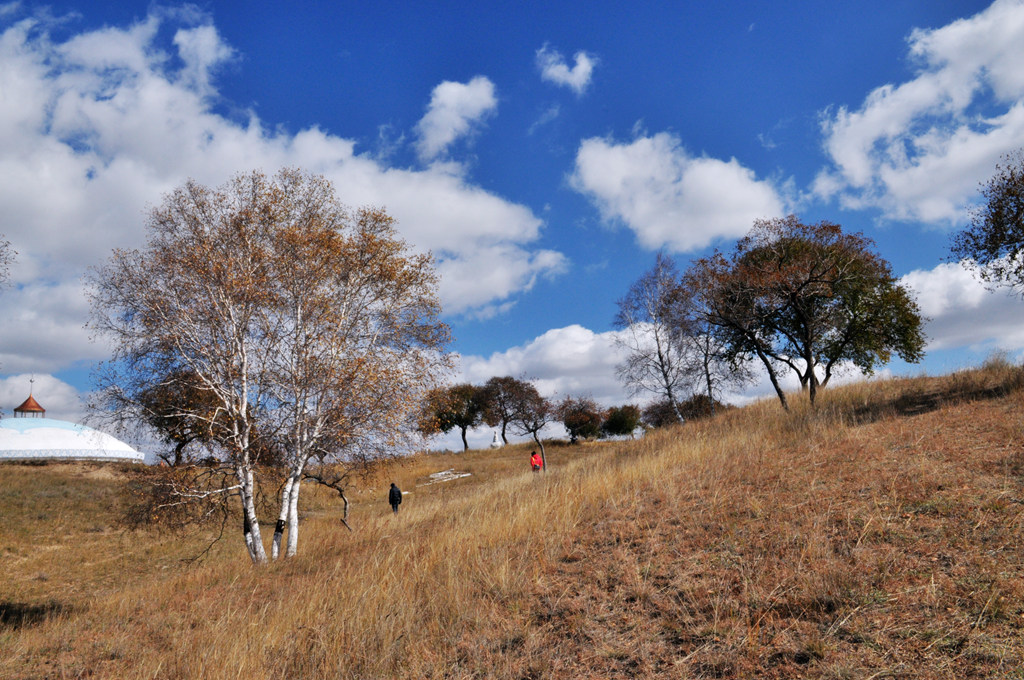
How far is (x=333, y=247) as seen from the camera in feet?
51.3

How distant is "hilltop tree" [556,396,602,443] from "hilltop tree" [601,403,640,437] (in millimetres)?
2991

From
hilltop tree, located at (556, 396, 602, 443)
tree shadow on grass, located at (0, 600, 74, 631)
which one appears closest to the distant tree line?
hilltop tree, located at (556, 396, 602, 443)

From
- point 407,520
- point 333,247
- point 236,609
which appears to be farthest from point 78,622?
point 333,247

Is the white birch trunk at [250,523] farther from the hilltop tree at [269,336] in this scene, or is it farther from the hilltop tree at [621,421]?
the hilltop tree at [621,421]

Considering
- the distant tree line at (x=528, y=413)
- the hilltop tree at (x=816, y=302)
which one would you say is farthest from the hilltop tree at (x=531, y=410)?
the hilltop tree at (x=816, y=302)

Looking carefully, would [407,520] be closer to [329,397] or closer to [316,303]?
[329,397]

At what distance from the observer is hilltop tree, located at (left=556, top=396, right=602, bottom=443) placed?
6606 cm

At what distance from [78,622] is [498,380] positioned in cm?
6040

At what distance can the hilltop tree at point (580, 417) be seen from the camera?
6606cm

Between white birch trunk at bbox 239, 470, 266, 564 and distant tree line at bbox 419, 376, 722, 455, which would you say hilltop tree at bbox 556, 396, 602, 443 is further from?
white birch trunk at bbox 239, 470, 266, 564

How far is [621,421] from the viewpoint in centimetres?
6969

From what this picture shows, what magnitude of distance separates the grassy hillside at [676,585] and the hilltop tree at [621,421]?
191 ft

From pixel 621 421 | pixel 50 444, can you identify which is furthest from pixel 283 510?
pixel 621 421

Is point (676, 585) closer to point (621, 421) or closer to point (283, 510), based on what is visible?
point (283, 510)
